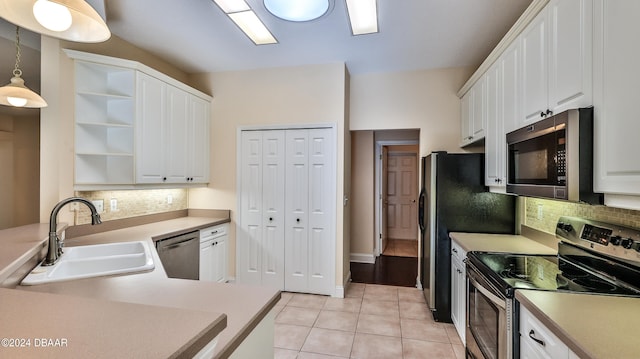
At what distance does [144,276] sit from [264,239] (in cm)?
221

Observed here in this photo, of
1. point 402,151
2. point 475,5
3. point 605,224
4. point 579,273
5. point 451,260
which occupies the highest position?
point 475,5

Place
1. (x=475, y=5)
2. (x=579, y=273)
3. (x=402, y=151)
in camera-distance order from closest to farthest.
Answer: (x=579, y=273)
(x=475, y=5)
(x=402, y=151)

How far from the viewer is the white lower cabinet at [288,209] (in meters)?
3.48

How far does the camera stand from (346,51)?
315 centimetres

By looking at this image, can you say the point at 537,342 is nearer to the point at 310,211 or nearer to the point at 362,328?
the point at 362,328

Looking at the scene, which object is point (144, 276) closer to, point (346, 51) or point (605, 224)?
point (605, 224)

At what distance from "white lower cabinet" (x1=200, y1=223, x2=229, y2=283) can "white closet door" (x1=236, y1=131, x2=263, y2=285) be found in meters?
0.18

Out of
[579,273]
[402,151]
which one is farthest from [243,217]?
[402,151]

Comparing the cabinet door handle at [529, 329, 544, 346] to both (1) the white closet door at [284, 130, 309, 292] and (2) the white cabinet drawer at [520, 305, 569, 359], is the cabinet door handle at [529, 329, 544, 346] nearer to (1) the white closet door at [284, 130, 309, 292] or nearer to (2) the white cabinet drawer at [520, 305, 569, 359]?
(2) the white cabinet drawer at [520, 305, 569, 359]

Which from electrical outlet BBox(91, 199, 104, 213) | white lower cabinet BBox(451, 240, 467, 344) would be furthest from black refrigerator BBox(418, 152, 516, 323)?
electrical outlet BBox(91, 199, 104, 213)

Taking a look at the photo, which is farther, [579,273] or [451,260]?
[451,260]

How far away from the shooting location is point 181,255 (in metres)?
2.87

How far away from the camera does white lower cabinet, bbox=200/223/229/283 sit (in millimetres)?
3239

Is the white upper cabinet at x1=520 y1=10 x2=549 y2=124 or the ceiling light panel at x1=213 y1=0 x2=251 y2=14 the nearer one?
the white upper cabinet at x1=520 y1=10 x2=549 y2=124
